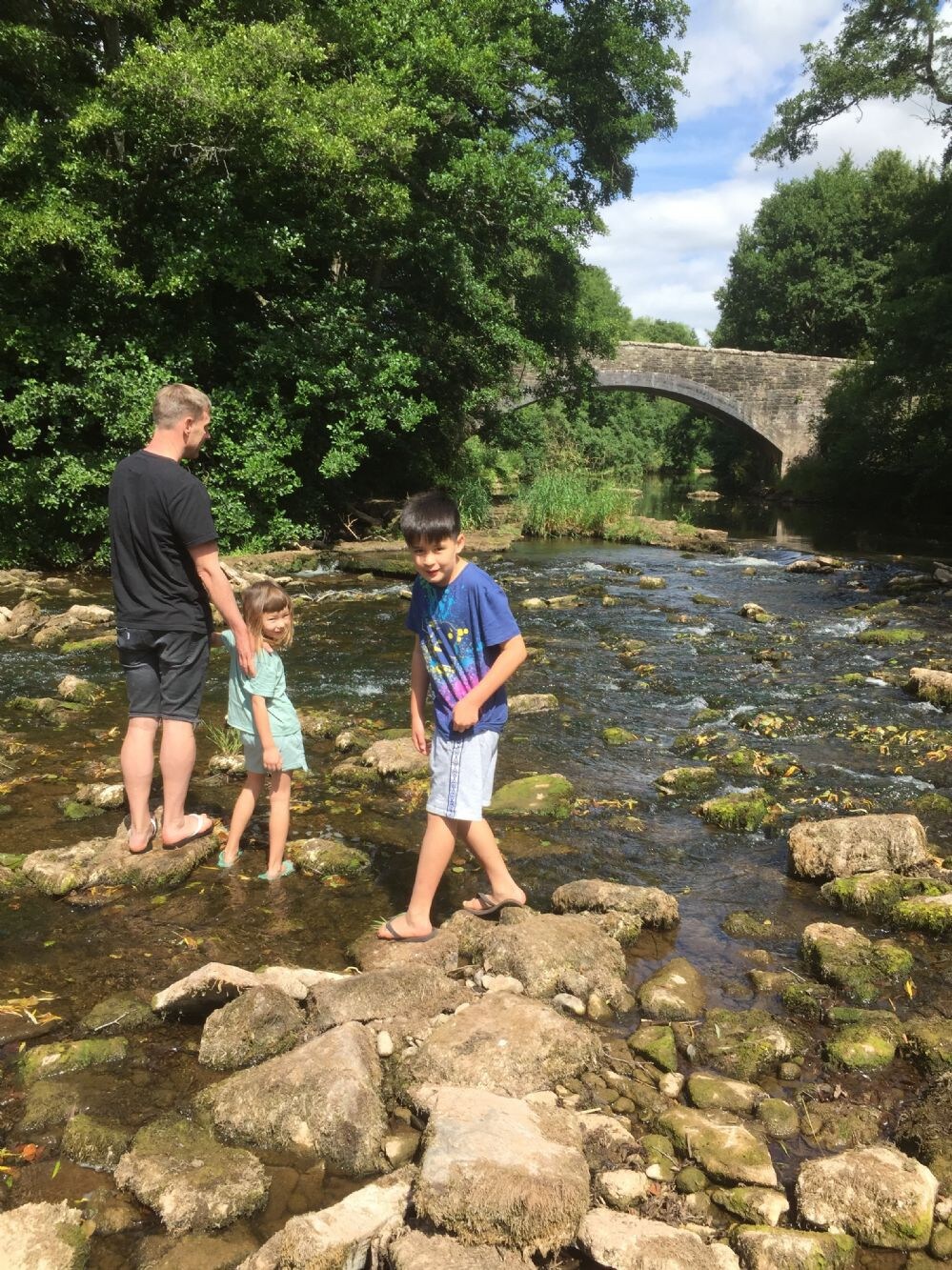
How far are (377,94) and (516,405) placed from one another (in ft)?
37.0

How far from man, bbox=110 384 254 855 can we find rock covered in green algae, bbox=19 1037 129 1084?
59.1 inches

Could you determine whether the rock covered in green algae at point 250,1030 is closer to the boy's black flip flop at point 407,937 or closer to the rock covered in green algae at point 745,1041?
the boy's black flip flop at point 407,937

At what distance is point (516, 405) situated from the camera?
24781mm

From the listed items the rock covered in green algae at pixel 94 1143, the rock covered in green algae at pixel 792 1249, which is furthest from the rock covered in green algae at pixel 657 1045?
the rock covered in green algae at pixel 94 1143

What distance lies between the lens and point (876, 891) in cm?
422

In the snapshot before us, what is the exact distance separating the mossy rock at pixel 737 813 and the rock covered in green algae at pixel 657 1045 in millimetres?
2225

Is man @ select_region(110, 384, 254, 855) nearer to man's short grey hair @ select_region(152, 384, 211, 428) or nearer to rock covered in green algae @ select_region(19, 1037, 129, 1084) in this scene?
man's short grey hair @ select_region(152, 384, 211, 428)

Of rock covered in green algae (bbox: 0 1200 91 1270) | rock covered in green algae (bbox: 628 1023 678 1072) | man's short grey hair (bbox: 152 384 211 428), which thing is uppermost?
man's short grey hair (bbox: 152 384 211 428)

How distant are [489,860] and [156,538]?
2.26m

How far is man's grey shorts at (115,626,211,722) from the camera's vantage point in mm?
4480

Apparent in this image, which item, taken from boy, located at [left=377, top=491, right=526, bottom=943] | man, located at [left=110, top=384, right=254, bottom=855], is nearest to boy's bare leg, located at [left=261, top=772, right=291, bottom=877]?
man, located at [left=110, top=384, right=254, bottom=855]

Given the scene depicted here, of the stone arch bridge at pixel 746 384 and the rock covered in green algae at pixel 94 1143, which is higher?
the stone arch bridge at pixel 746 384

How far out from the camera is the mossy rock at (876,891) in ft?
13.7

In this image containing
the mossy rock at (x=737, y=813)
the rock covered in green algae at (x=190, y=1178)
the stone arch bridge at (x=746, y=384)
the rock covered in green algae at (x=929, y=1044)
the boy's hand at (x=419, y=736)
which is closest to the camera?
the rock covered in green algae at (x=190, y=1178)
